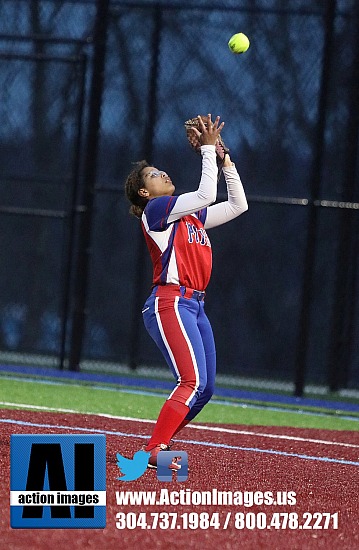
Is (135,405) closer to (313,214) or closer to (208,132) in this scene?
(313,214)

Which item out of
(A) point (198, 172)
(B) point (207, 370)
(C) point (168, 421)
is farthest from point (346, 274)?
(C) point (168, 421)

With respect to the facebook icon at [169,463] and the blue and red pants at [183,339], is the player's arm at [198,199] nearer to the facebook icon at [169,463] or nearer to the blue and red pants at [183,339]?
the blue and red pants at [183,339]

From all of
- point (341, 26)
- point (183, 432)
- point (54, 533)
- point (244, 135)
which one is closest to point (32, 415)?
point (183, 432)

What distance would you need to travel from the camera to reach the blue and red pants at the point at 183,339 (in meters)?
6.41

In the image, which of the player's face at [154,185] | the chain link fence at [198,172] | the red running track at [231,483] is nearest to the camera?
the red running track at [231,483]

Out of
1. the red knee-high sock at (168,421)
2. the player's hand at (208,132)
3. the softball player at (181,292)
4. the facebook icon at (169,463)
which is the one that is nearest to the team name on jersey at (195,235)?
the softball player at (181,292)

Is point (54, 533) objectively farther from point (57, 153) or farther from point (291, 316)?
point (57, 153)

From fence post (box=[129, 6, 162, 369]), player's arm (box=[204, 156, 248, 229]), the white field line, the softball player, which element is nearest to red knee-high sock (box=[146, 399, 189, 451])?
the softball player

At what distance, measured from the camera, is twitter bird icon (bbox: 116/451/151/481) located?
6.03m

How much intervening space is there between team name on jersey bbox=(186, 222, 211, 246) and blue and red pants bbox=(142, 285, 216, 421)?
29 cm

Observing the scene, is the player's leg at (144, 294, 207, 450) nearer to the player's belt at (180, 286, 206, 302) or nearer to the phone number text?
the player's belt at (180, 286, 206, 302)

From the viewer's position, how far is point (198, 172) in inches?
497

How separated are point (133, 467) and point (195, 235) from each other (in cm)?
141

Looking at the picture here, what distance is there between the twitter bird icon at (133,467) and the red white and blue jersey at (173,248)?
1.02m
